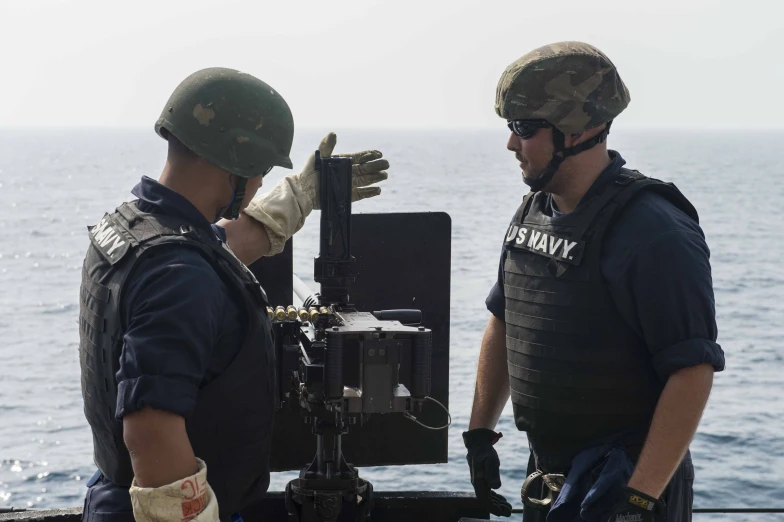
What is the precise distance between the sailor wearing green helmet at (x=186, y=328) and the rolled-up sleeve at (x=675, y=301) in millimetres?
1261

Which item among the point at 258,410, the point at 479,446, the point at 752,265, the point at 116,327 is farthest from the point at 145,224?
the point at 752,265

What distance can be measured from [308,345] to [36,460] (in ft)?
51.5

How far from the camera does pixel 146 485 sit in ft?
10.9

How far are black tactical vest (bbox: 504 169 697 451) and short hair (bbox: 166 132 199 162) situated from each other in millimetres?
1379

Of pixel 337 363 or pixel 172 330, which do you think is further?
pixel 337 363

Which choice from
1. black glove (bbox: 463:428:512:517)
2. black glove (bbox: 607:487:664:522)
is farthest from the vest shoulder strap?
black glove (bbox: 463:428:512:517)

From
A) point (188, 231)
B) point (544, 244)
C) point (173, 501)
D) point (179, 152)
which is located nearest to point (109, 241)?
point (188, 231)

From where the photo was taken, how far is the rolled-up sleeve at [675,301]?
3.91m

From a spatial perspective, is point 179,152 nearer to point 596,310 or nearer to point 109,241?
point 109,241

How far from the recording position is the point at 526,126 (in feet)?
14.4

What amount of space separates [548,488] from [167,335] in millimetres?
1807

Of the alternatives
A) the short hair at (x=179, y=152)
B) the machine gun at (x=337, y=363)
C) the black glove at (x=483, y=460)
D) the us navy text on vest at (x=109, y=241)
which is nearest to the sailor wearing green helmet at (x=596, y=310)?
the black glove at (x=483, y=460)

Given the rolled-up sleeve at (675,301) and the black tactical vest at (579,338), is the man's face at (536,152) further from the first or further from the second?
the rolled-up sleeve at (675,301)

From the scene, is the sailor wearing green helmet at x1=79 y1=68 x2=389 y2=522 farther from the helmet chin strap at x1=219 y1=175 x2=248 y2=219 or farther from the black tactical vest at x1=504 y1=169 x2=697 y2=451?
the black tactical vest at x1=504 y1=169 x2=697 y2=451
